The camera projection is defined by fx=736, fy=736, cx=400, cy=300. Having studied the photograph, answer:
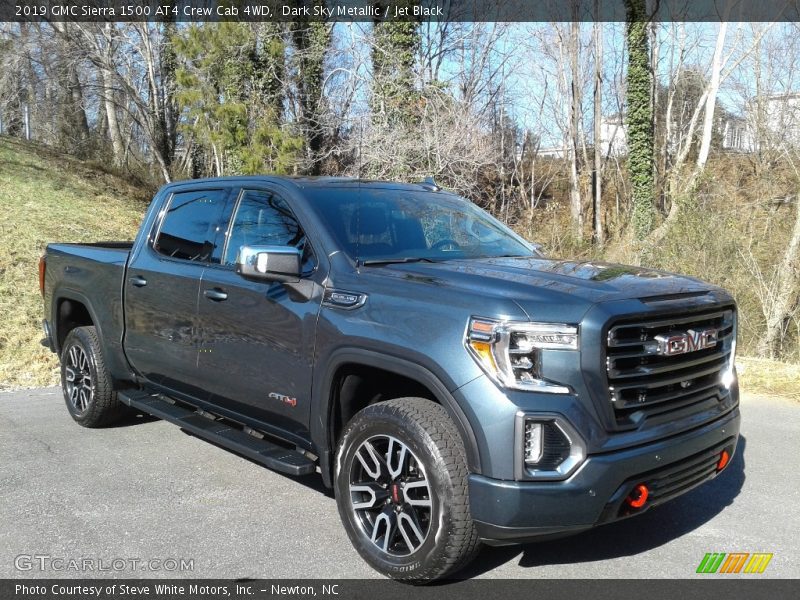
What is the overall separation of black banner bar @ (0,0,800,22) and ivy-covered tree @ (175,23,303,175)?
50 centimetres

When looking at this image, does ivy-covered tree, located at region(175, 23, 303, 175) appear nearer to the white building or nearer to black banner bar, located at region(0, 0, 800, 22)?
black banner bar, located at region(0, 0, 800, 22)

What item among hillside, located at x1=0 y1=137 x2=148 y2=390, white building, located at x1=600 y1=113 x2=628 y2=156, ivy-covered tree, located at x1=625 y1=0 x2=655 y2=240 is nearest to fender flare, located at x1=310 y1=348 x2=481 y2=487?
hillside, located at x1=0 y1=137 x2=148 y2=390

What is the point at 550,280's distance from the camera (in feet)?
11.4

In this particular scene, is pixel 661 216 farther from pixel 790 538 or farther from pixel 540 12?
pixel 790 538

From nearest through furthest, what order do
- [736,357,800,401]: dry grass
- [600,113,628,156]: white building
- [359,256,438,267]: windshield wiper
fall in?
[359,256,438,267]: windshield wiper, [736,357,800,401]: dry grass, [600,113,628,156]: white building

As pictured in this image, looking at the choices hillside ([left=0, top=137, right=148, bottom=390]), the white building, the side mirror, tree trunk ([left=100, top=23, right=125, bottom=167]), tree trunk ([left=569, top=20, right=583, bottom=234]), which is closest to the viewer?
the side mirror

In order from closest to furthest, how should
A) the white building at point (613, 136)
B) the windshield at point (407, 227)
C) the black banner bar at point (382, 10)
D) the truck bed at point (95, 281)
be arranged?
1. the windshield at point (407, 227)
2. the truck bed at point (95, 281)
3. the black banner bar at point (382, 10)
4. the white building at point (613, 136)

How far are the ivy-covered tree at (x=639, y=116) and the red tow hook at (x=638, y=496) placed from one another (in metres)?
21.3

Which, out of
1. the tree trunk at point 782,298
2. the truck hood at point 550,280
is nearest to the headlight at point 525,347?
the truck hood at point 550,280

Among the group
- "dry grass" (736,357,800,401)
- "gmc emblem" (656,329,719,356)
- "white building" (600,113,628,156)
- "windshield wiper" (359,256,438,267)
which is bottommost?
"dry grass" (736,357,800,401)

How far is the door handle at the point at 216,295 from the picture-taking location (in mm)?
4391

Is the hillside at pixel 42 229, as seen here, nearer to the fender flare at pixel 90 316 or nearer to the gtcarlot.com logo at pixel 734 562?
the fender flare at pixel 90 316

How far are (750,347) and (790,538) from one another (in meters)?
7.66

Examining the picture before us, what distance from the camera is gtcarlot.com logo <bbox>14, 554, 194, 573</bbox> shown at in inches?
142
